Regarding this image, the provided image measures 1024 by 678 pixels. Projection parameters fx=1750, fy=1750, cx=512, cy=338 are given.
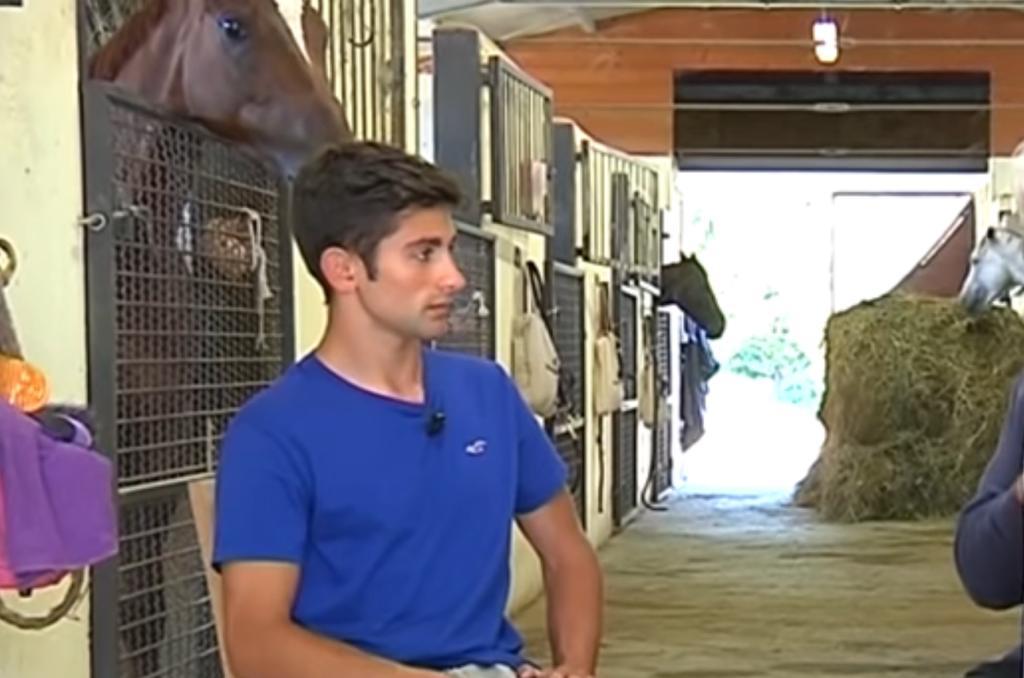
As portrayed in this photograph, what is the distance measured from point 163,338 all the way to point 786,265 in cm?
1310

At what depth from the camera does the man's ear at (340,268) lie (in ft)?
5.78

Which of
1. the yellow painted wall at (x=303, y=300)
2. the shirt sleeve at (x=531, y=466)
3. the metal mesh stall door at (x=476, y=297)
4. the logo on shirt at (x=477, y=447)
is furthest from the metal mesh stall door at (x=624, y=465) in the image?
the logo on shirt at (x=477, y=447)

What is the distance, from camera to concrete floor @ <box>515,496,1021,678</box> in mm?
4871

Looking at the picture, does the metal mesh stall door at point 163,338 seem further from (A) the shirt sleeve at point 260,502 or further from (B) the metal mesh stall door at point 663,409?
(B) the metal mesh stall door at point 663,409

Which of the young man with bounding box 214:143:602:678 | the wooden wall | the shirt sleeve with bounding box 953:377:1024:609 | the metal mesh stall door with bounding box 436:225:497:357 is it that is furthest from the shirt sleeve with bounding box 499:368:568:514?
the wooden wall

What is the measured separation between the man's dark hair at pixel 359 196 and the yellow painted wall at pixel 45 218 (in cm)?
36

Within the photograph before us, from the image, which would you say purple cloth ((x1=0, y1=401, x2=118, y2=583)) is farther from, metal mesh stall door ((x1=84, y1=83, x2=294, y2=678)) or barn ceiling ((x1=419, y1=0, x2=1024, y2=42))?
barn ceiling ((x1=419, y1=0, x2=1024, y2=42))

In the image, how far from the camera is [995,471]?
181 cm

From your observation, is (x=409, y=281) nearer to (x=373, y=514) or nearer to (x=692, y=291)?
(x=373, y=514)

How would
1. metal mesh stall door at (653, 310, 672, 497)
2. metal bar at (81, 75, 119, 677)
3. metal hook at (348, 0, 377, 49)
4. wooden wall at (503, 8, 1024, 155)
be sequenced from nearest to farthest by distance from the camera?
metal bar at (81, 75, 119, 677) < metal hook at (348, 0, 377, 49) < metal mesh stall door at (653, 310, 672, 497) < wooden wall at (503, 8, 1024, 155)

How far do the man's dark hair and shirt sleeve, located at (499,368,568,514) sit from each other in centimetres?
24

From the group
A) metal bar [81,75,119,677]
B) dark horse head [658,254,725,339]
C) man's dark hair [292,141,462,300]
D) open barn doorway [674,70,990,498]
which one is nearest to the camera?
man's dark hair [292,141,462,300]

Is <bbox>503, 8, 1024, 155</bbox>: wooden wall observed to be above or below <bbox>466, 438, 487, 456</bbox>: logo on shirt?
above

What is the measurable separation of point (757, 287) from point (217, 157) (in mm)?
13213
